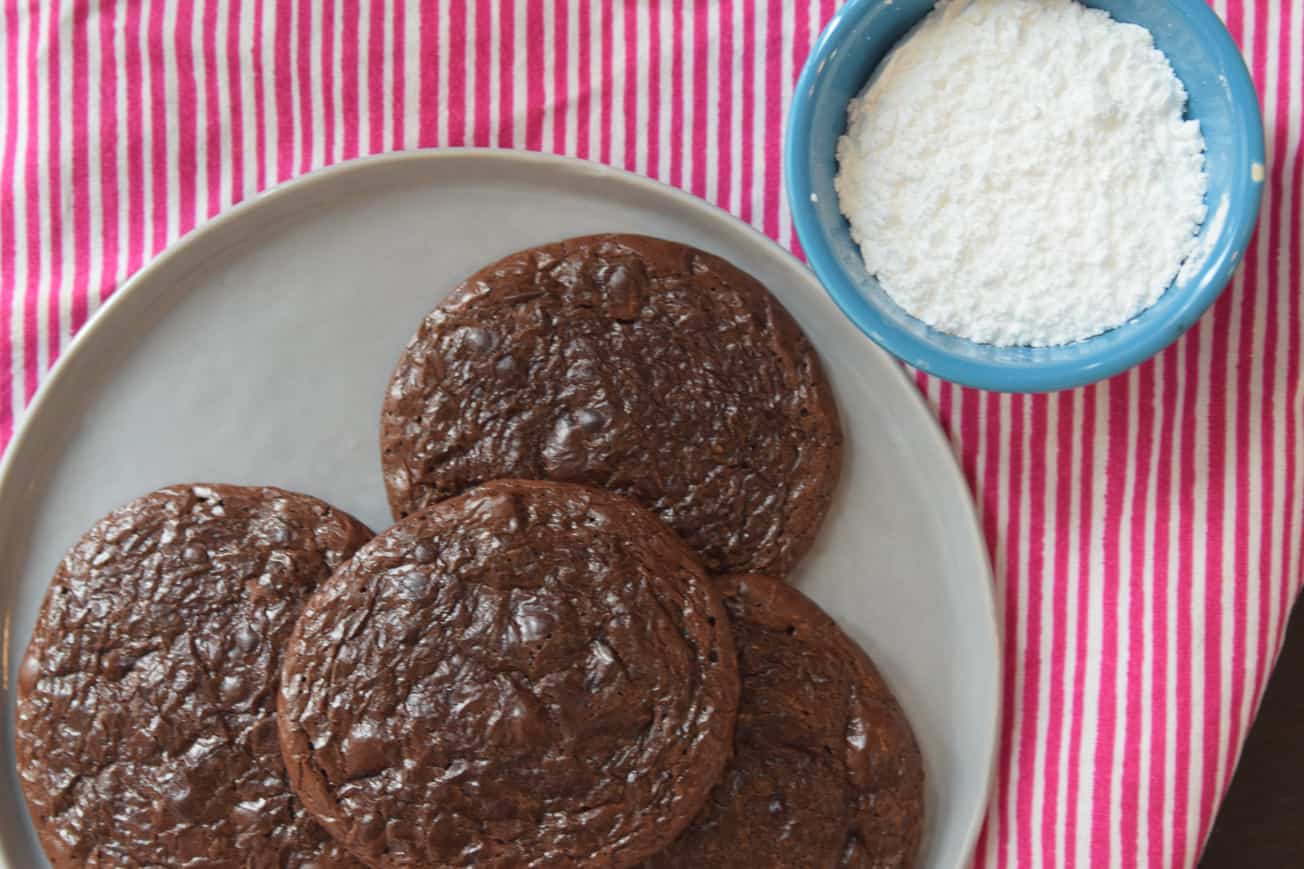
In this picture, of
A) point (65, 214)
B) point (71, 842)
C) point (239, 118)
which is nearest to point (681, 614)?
point (71, 842)

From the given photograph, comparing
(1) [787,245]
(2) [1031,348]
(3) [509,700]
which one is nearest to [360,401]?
(3) [509,700]

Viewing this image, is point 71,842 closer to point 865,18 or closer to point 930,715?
point 930,715

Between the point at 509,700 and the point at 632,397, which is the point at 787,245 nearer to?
the point at 632,397

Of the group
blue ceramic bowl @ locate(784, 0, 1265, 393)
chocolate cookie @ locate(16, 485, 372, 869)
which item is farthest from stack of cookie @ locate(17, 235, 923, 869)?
blue ceramic bowl @ locate(784, 0, 1265, 393)

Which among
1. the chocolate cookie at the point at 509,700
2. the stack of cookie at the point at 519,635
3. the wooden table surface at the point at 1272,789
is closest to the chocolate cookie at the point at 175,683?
the stack of cookie at the point at 519,635

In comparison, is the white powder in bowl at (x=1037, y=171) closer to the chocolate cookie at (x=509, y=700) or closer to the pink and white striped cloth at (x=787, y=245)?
the pink and white striped cloth at (x=787, y=245)
